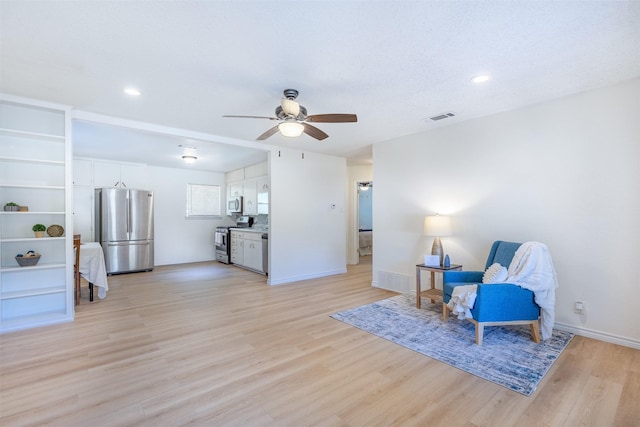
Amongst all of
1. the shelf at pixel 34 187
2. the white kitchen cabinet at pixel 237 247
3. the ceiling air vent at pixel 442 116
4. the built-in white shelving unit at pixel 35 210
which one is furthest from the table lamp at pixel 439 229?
the shelf at pixel 34 187

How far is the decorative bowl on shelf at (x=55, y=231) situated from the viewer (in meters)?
3.54

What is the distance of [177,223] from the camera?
7758 millimetres

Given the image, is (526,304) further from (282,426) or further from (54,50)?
(54,50)

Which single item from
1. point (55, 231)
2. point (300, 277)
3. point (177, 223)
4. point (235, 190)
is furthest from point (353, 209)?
point (55, 231)

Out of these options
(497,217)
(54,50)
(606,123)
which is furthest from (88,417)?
(606,123)

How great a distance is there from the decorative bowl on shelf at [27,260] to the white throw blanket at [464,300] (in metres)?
4.79

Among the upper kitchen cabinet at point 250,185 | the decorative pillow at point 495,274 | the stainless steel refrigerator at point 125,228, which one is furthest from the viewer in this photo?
the upper kitchen cabinet at point 250,185

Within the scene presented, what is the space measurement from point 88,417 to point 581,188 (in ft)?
15.4

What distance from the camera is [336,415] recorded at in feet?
6.22

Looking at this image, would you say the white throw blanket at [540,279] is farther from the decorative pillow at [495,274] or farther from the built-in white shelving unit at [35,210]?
the built-in white shelving unit at [35,210]

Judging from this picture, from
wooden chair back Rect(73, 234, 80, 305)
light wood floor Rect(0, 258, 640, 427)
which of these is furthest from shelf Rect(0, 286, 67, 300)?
wooden chair back Rect(73, 234, 80, 305)

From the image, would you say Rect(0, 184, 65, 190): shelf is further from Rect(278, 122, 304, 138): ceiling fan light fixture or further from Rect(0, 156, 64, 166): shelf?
Rect(278, 122, 304, 138): ceiling fan light fixture

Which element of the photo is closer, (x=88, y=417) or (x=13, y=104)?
(x=88, y=417)

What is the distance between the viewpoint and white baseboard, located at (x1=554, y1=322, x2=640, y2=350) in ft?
9.22
